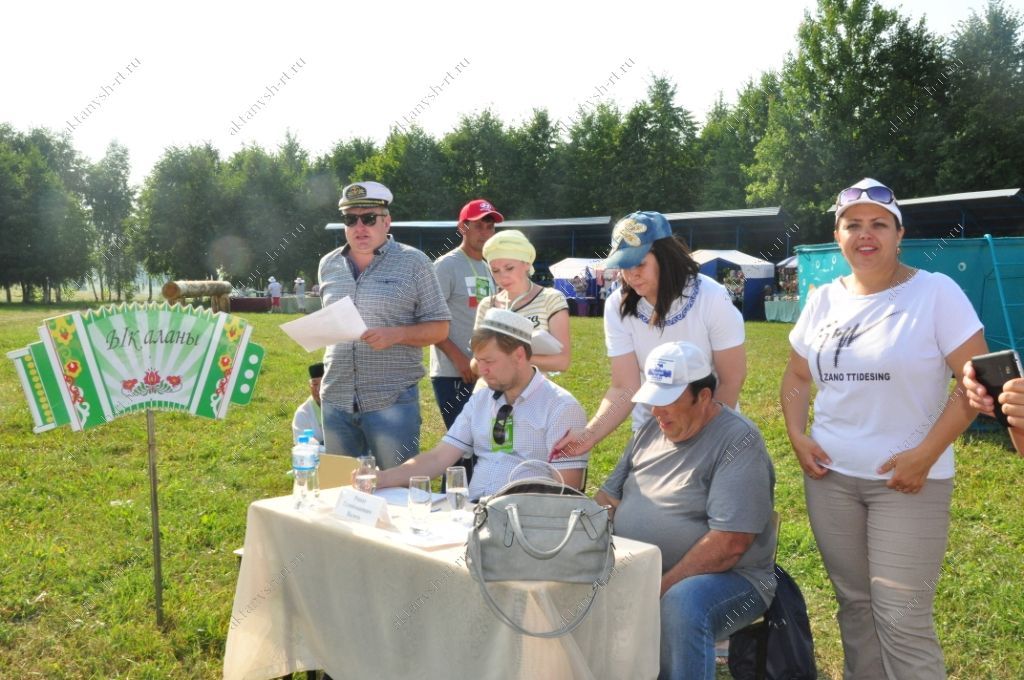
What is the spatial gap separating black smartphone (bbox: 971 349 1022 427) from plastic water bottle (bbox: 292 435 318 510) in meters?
2.32

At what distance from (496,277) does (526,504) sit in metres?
2.10

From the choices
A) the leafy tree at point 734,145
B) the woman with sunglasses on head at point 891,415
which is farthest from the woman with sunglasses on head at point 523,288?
the leafy tree at point 734,145

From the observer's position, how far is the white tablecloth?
2457 mm

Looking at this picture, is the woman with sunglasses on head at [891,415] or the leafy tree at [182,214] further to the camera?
the leafy tree at [182,214]

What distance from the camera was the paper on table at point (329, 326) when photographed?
376 centimetres

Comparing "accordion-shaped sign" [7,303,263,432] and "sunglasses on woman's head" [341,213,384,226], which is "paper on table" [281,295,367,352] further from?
"sunglasses on woman's head" [341,213,384,226]

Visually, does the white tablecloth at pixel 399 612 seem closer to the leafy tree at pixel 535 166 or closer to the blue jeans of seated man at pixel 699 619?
the blue jeans of seated man at pixel 699 619

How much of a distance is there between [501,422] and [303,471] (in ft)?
2.78

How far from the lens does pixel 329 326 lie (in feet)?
12.6

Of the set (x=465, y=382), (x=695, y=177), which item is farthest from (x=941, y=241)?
(x=695, y=177)

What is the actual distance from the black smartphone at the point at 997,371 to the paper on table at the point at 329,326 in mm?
2515

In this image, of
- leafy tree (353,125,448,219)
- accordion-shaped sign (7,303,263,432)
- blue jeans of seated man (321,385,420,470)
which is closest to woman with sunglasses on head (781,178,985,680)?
blue jeans of seated man (321,385,420,470)

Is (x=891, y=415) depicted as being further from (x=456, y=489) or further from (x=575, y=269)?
(x=575, y=269)

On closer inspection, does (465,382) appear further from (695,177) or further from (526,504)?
(695,177)
